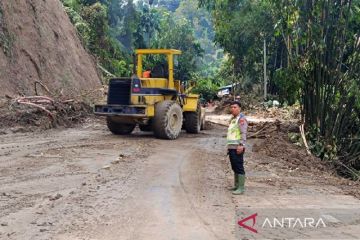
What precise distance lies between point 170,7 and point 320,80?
103911 mm

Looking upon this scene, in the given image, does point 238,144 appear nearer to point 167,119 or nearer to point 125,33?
point 167,119

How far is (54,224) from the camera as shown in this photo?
6.33 meters

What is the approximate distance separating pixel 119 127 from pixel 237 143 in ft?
29.7

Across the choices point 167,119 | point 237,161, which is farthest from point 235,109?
point 167,119

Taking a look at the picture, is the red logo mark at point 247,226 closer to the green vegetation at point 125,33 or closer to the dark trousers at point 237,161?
the dark trousers at point 237,161

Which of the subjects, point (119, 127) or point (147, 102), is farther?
point (119, 127)

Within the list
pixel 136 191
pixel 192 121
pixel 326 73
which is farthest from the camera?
pixel 192 121

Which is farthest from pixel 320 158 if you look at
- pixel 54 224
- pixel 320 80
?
pixel 54 224

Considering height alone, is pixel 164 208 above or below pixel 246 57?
below

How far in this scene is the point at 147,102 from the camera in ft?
51.3

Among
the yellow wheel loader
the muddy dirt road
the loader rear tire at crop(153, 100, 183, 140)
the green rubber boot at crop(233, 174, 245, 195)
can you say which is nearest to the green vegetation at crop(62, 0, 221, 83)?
the yellow wheel loader

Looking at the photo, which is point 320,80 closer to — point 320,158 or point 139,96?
point 320,158

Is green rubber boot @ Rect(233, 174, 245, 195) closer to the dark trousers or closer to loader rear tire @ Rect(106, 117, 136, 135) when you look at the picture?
the dark trousers

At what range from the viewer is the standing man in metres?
8.50
